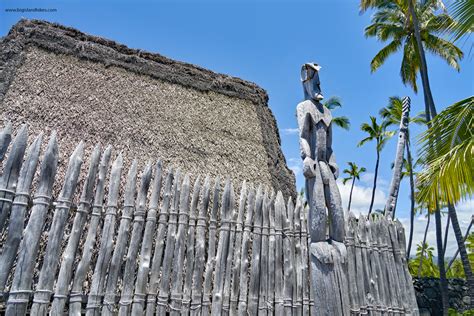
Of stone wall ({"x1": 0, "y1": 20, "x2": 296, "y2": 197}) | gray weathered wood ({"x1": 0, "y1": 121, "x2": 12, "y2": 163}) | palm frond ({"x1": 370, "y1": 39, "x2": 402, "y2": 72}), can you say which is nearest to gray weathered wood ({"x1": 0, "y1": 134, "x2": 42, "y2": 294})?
gray weathered wood ({"x1": 0, "y1": 121, "x2": 12, "y2": 163})

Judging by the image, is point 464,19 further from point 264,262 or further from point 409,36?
point 409,36

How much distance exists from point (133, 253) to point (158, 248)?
0.21 metres

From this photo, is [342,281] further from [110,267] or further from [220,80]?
[220,80]

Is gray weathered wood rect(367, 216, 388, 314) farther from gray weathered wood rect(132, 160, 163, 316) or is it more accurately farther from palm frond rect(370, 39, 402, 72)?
palm frond rect(370, 39, 402, 72)

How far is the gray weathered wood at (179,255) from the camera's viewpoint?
287 centimetres

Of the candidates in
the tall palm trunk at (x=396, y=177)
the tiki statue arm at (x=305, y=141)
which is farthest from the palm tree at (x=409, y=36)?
the tiki statue arm at (x=305, y=141)

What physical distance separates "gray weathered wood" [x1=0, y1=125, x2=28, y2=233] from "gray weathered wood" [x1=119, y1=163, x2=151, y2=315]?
87 centimetres

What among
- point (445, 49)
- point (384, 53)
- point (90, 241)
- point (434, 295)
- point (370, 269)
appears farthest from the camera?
point (384, 53)

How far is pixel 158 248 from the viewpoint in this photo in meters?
2.88

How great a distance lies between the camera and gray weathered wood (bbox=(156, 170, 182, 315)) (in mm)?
2793

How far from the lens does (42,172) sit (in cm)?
249

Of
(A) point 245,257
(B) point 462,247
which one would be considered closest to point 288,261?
(A) point 245,257

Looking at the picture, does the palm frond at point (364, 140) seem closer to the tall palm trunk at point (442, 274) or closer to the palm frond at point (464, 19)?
the tall palm trunk at point (442, 274)

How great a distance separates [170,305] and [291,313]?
1.26 meters
